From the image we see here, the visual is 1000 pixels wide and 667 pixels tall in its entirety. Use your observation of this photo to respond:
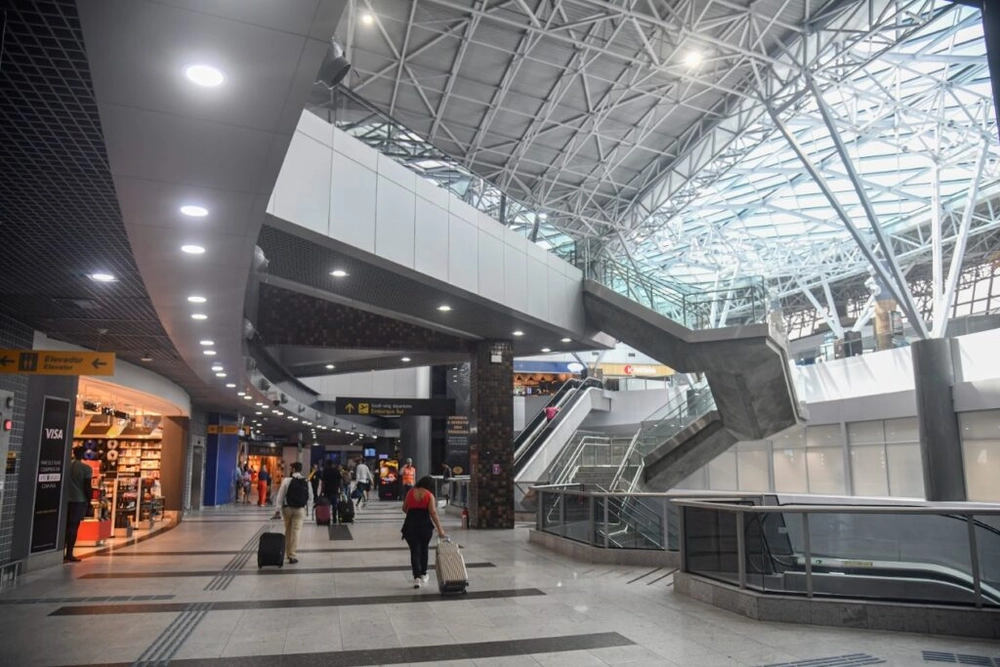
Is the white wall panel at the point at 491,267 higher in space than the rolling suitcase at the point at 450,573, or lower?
higher

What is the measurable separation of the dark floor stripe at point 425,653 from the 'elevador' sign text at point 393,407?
24.2 m

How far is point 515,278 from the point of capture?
54.0 feet

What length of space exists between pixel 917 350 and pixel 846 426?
17.2 feet

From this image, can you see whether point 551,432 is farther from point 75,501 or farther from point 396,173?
point 75,501

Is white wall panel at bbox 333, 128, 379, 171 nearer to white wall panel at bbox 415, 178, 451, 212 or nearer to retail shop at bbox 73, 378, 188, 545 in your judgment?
white wall panel at bbox 415, 178, 451, 212

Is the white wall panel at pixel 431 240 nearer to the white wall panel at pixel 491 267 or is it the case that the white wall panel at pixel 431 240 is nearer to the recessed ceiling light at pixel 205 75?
the white wall panel at pixel 491 267

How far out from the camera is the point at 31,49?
167 inches

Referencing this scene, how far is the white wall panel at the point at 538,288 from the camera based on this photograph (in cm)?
1711

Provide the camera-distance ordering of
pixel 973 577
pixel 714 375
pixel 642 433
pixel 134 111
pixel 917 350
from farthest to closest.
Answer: pixel 642 433 < pixel 917 350 < pixel 714 375 < pixel 973 577 < pixel 134 111

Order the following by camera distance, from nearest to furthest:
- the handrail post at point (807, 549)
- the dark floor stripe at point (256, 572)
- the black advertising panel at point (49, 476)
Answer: the handrail post at point (807, 549) → the dark floor stripe at point (256, 572) → the black advertising panel at point (49, 476)

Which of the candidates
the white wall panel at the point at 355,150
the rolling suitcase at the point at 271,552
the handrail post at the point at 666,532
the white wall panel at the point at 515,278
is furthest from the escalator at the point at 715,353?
the rolling suitcase at the point at 271,552

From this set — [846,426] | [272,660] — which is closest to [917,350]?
[846,426]

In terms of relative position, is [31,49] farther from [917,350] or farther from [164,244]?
[917,350]

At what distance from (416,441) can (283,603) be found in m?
29.1
